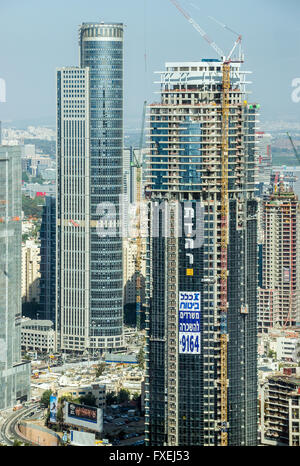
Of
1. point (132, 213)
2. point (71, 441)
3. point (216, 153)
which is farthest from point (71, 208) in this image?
point (216, 153)

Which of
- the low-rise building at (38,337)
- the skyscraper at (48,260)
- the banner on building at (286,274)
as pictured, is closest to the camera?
the banner on building at (286,274)

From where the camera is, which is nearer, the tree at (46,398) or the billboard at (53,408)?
the billboard at (53,408)

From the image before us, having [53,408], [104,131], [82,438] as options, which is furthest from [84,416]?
[104,131]

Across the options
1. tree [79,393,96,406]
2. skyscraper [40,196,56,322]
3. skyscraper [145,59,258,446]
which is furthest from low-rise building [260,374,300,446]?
skyscraper [40,196,56,322]

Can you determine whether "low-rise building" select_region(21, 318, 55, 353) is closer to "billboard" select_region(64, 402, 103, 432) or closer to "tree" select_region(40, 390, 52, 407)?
"tree" select_region(40, 390, 52, 407)

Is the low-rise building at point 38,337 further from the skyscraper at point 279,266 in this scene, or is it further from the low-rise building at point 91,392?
the low-rise building at point 91,392

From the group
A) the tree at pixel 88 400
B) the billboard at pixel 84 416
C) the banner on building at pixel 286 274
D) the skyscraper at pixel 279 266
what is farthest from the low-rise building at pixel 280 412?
the banner on building at pixel 286 274

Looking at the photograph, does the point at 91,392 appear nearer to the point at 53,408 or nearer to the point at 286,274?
the point at 53,408
